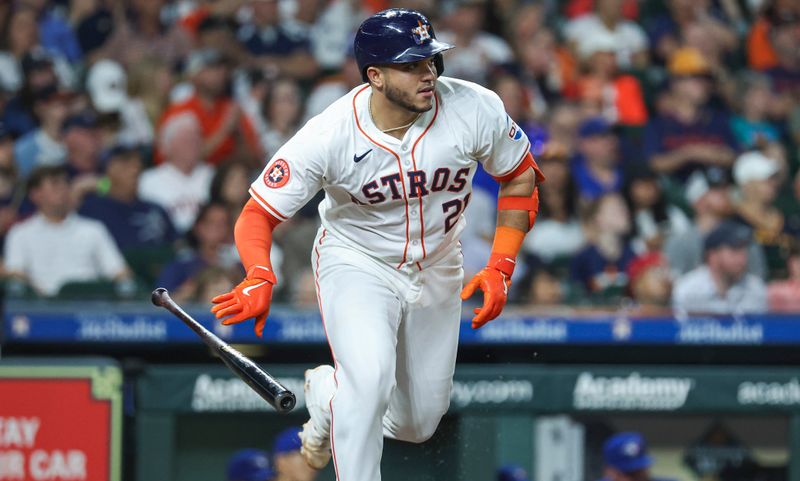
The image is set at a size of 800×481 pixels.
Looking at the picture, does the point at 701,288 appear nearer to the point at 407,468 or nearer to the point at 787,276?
the point at 787,276

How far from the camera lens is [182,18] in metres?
10.3

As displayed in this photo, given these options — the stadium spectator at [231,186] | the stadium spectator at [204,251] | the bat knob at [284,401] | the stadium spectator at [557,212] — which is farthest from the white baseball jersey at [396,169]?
the stadium spectator at [557,212]

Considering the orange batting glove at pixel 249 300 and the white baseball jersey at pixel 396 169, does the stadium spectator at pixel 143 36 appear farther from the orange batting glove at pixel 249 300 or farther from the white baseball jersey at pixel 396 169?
the orange batting glove at pixel 249 300

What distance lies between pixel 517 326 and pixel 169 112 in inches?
141

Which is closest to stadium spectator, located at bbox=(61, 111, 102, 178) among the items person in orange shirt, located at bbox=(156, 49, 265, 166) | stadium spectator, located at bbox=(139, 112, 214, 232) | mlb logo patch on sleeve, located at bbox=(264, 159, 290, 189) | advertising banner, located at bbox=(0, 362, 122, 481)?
stadium spectator, located at bbox=(139, 112, 214, 232)

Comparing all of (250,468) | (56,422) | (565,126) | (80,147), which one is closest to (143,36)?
(80,147)

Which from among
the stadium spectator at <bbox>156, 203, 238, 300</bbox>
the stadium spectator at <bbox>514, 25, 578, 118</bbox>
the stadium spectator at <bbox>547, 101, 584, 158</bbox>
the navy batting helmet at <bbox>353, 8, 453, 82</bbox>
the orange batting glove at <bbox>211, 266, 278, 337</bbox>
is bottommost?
the orange batting glove at <bbox>211, 266, 278, 337</bbox>

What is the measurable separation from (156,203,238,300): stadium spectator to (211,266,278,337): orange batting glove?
9.12ft

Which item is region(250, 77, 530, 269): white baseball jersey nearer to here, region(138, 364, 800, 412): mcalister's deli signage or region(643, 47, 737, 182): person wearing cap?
region(138, 364, 800, 412): mcalister's deli signage

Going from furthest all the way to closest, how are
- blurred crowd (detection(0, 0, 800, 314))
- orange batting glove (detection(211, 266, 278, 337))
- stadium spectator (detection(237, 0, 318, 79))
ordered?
1. stadium spectator (detection(237, 0, 318, 79))
2. blurred crowd (detection(0, 0, 800, 314))
3. orange batting glove (detection(211, 266, 278, 337))

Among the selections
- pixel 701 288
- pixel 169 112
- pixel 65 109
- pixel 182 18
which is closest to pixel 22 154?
pixel 65 109

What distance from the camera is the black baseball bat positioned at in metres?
4.49

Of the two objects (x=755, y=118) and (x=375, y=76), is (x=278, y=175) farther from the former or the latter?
(x=755, y=118)

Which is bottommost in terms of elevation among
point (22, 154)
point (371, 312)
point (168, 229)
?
point (371, 312)
